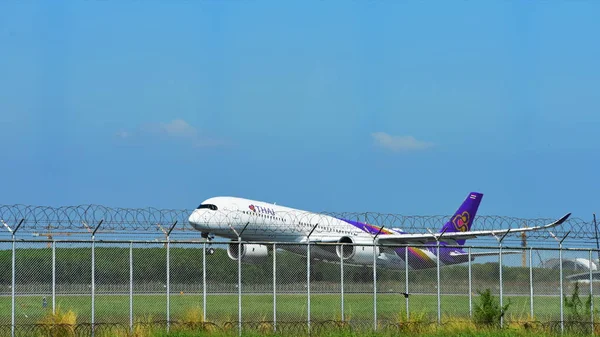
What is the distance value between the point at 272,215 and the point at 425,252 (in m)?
10.1

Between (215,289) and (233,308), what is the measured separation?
818mm

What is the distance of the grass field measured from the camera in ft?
87.7

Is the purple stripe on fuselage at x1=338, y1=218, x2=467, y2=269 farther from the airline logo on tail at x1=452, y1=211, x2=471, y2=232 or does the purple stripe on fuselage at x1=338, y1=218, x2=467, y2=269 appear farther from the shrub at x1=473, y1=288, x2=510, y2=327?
the shrub at x1=473, y1=288, x2=510, y2=327

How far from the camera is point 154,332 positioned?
20.7 metres

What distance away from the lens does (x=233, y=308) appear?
30.7m

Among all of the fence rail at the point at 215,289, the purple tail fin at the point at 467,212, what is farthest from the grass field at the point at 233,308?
the purple tail fin at the point at 467,212

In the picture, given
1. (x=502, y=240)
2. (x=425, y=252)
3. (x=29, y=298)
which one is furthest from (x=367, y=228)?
(x=502, y=240)

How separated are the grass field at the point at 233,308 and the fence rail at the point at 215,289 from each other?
70 mm

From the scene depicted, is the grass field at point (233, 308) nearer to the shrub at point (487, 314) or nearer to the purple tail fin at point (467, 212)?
the shrub at point (487, 314)

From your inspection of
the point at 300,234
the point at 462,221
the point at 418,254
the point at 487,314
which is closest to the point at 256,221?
the point at 300,234

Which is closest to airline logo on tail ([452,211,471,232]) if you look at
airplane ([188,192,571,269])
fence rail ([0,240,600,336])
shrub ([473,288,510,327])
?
airplane ([188,192,571,269])

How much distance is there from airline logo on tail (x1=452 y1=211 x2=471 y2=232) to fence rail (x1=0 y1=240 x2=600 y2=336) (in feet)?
47.3

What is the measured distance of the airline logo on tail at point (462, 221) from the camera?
191 ft

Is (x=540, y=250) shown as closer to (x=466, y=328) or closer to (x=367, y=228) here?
(x=466, y=328)
